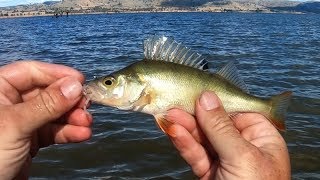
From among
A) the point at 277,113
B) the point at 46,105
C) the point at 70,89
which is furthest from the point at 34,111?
the point at 277,113

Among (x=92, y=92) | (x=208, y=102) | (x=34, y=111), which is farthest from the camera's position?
(x=92, y=92)

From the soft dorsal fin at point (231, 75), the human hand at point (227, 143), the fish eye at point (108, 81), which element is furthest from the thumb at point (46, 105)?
the soft dorsal fin at point (231, 75)

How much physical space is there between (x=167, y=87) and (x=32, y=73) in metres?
1.64

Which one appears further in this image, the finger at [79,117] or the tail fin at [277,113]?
the tail fin at [277,113]

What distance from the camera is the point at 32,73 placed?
4.66 metres

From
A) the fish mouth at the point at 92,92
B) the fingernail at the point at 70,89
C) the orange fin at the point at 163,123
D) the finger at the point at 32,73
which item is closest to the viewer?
the fingernail at the point at 70,89

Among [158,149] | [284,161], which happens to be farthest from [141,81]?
[158,149]

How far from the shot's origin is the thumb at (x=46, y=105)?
3664 mm

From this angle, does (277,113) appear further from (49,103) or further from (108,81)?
(49,103)

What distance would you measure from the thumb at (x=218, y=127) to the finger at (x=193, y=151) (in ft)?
1.33

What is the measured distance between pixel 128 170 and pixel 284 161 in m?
5.05

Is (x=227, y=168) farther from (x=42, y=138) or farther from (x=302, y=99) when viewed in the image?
(x=302, y=99)

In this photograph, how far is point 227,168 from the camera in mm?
4066

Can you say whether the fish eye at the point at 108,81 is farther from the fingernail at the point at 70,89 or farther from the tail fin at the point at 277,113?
the tail fin at the point at 277,113
